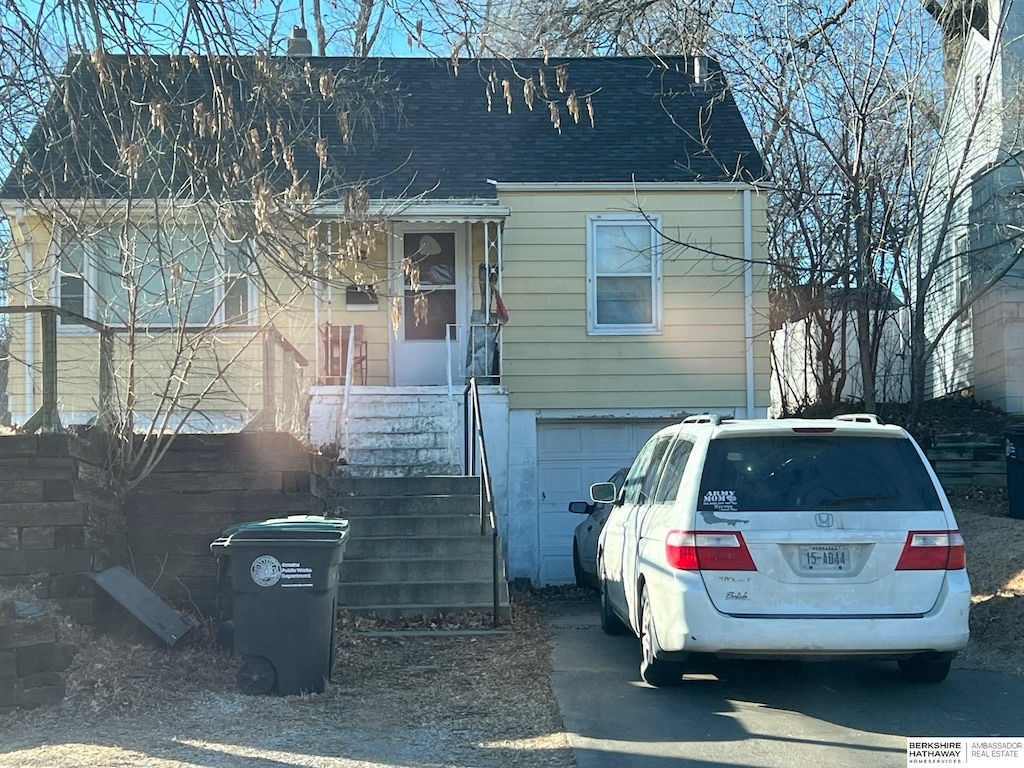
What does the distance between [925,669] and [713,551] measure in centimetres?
177

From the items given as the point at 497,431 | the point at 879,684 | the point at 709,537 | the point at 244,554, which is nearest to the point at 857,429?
the point at 709,537

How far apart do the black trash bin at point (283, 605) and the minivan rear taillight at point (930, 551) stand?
344cm

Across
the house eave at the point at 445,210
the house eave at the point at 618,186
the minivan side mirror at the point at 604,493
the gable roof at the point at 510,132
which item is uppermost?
the gable roof at the point at 510,132

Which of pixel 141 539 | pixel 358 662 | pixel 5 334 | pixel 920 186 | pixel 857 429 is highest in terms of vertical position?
pixel 920 186

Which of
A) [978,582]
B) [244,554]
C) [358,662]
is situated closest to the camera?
[244,554]

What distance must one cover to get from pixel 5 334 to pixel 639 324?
24.9 feet

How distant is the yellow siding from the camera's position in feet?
48.3

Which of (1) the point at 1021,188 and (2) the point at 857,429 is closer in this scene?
(2) the point at 857,429

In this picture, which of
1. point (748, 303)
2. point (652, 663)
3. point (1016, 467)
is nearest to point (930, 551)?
point (652, 663)

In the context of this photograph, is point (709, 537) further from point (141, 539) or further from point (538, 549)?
point (538, 549)

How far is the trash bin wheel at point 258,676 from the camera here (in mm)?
7000

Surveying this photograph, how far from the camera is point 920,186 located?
14.1 m

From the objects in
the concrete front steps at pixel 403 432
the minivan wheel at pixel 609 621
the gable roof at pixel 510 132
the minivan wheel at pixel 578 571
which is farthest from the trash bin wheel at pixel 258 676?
the gable roof at pixel 510 132

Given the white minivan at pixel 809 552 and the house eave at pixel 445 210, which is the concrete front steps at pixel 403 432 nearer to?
the house eave at pixel 445 210
